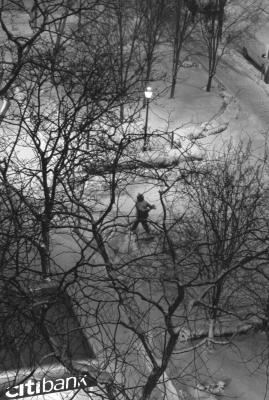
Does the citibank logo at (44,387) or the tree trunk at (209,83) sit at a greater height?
the tree trunk at (209,83)

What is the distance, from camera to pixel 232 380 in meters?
15.8

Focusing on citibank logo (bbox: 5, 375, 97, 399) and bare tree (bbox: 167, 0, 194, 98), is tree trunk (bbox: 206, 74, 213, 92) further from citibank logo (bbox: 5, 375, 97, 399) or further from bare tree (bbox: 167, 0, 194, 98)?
citibank logo (bbox: 5, 375, 97, 399)

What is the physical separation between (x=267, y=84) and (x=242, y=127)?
5931 millimetres

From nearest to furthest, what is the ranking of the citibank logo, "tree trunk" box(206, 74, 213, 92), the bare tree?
the citibank logo < the bare tree < "tree trunk" box(206, 74, 213, 92)

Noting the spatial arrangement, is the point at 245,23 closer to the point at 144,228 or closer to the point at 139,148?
the point at 139,148

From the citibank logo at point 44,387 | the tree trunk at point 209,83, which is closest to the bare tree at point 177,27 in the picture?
the tree trunk at point 209,83

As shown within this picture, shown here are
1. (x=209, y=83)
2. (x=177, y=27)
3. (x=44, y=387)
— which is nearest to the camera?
(x=44, y=387)

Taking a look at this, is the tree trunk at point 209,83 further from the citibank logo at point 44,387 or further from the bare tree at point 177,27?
the citibank logo at point 44,387

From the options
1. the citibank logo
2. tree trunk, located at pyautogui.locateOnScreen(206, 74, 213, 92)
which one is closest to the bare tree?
tree trunk, located at pyautogui.locateOnScreen(206, 74, 213, 92)

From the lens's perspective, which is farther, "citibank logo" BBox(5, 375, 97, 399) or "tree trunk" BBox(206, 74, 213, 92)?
"tree trunk" BBox(206, 74, 213, 92)

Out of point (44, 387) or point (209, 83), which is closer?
point (44, 387)

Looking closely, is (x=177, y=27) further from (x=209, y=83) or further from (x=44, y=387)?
(x=44, y=387)

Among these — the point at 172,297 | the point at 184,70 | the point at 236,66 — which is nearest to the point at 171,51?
the point at 184,70

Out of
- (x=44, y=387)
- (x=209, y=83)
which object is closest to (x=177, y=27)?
(x=209, y=83)
